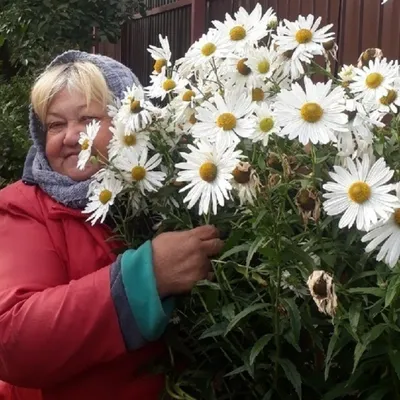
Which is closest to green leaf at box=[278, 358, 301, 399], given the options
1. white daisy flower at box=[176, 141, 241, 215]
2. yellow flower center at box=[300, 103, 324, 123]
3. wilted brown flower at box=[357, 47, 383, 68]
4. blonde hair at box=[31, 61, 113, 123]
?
white daisy flower at box=[176, 141, 241, 215]

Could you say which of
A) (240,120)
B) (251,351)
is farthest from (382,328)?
(240,120)

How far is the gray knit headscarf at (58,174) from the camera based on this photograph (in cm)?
169

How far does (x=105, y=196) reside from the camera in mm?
1490

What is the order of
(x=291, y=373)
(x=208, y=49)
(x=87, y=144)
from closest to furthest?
(x=291, y=373)
(x=208, y=49)
(x=87, y=144)

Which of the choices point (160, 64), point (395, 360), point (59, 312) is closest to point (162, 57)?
point (160, 64)

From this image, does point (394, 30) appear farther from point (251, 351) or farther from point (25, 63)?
point (25, 63)

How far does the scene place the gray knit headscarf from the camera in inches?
66.4

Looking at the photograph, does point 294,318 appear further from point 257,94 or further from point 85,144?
point 85,144

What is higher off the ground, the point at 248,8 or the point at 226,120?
the point at 248,8

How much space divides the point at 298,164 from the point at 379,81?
17cm

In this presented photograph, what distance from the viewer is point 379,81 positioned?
4.25ft

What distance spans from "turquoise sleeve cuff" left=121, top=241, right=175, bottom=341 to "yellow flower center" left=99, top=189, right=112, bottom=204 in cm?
10

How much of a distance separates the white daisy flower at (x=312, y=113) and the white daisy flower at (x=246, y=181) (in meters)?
0.07

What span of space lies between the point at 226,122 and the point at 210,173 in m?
0.09
